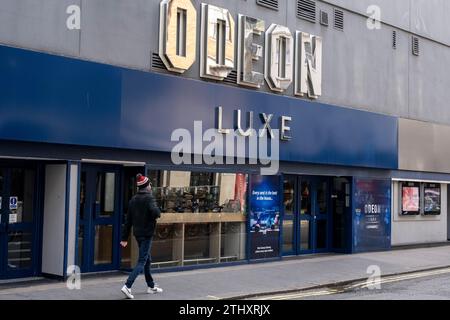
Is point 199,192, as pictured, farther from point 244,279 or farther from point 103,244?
point 103,244

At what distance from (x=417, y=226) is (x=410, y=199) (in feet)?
3.44

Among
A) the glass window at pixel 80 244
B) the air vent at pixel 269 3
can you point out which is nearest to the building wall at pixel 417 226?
the air vent at pixel 269 3

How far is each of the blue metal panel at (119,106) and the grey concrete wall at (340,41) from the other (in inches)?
14.8

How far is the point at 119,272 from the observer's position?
12.9 m

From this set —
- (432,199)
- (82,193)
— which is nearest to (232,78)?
(82,193)

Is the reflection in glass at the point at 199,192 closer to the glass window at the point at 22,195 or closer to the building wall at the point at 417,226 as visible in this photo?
the glass window at the point at 22,195

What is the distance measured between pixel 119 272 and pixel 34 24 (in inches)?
203

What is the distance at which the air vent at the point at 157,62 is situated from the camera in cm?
1291

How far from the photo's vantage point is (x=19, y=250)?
459 inches

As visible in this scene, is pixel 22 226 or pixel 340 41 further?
pixel 340 41
